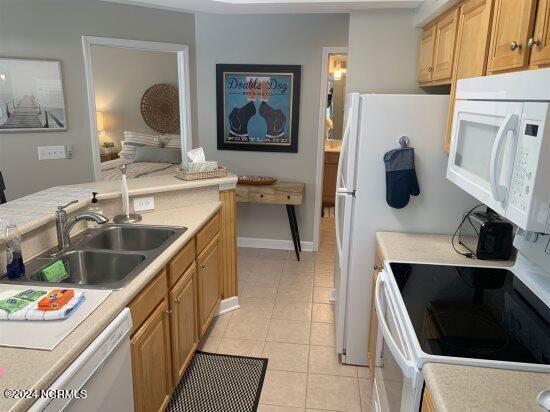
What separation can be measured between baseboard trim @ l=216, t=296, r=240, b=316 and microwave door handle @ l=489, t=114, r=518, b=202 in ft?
7.82

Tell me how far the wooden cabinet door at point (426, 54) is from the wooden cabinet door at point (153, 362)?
6.99 feet

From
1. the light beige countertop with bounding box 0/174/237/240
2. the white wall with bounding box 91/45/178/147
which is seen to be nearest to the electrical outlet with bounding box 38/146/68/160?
the light beige countertop with bounding box 0/174/237/240

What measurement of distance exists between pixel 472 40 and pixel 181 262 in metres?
1.76

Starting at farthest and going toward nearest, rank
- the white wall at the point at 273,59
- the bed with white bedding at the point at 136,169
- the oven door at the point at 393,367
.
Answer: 1. the bed with white bedding at the point at 136,169
2. the white wall at the point at 273,59
3. the oven door at the point at 393,367

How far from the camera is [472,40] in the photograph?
1.83 m

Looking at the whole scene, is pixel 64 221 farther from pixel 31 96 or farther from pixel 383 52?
pixel 383 52

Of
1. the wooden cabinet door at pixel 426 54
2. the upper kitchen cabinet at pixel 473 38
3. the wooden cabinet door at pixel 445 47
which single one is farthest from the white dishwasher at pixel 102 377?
the wooden cabinet door at pixel 426 54

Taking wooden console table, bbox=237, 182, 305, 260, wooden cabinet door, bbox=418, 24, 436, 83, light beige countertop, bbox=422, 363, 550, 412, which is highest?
wooden cabinet door, bbox=418, 24, 436, 83

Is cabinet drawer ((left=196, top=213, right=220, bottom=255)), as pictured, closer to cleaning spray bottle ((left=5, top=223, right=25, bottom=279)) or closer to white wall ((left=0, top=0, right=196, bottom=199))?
cleaning spray bottle ((left=5, top=223, right=25, bottom=279))

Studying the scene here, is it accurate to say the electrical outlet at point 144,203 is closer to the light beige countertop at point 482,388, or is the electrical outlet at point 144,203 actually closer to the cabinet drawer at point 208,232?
the cabinet drawer at point 208,232

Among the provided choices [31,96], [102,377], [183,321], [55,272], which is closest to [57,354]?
[102,377]

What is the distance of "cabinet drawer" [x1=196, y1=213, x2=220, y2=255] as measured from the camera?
2.49 m

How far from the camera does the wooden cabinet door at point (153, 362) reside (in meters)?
1.69

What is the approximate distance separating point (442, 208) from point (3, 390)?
7.15ft
